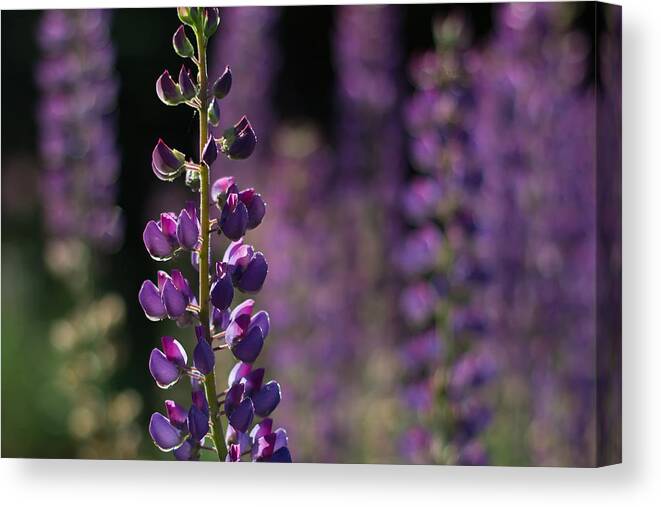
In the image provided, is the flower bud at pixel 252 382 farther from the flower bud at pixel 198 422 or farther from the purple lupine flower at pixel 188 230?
the purple lupine flower at pixel 188 230

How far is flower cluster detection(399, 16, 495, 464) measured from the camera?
339 centimetres

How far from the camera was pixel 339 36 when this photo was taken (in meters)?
3.74

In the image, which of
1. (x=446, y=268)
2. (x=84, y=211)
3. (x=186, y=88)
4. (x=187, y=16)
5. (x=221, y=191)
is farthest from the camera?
(x=84, y=211)

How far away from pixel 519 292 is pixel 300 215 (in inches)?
28.8

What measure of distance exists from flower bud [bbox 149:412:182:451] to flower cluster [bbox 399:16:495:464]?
40.1 inches

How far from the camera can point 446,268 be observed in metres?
3.42

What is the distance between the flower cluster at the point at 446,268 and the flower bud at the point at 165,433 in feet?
3.34

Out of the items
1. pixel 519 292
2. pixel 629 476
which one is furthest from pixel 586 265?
pixel 629 476

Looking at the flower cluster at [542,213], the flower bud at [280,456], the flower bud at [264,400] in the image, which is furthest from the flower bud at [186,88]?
the flower cluster at [542,213]

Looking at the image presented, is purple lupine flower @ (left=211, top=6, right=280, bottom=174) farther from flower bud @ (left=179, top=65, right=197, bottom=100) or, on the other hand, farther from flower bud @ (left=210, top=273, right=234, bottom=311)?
flower bud @ (left=210, top=273, right=234, bottom=311)

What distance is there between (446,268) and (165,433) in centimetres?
116

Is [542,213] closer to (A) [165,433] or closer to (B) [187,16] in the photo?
(B) [187,16]

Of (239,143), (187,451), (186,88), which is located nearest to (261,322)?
(187,451)

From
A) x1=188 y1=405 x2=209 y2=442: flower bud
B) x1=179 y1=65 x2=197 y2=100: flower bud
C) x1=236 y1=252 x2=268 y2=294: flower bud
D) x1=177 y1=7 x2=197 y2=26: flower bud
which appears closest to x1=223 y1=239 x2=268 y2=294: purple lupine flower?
x1=236 y1=252 x2=268 y2=294: flower bud
